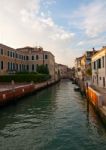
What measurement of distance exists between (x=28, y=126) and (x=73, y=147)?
5.07 meters

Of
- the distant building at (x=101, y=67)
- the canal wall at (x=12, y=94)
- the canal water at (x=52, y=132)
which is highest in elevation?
the distant building at (x=101, y=67)

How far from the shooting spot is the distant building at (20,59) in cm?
5016

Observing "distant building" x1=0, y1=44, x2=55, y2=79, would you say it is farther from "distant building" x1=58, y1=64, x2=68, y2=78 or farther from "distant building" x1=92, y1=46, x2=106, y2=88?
"distant building" x1=58, y1=64, x2=68, y2=78

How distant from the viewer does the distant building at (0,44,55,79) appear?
50156 mm

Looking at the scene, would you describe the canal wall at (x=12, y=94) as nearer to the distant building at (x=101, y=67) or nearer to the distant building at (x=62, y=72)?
the distant building at (x=101, y=67)

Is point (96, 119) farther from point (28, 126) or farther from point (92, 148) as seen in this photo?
point (92, 148)

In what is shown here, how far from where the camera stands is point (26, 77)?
4944 cm

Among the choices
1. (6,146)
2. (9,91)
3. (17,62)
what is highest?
(17,62)

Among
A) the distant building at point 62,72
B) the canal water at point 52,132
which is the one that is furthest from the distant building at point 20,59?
the distant building at point 62,72

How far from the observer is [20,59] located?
210 feet

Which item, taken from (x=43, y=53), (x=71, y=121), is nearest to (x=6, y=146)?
(x=71, y=121)

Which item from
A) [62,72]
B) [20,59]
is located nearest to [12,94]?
[20,59]

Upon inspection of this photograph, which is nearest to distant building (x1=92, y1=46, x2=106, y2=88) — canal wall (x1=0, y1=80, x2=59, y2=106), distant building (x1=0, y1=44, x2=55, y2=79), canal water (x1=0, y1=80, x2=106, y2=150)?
canal wall (x1=0, y1=80, x2=59, y2=106)

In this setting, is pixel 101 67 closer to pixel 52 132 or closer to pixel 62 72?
pixel 52 132
